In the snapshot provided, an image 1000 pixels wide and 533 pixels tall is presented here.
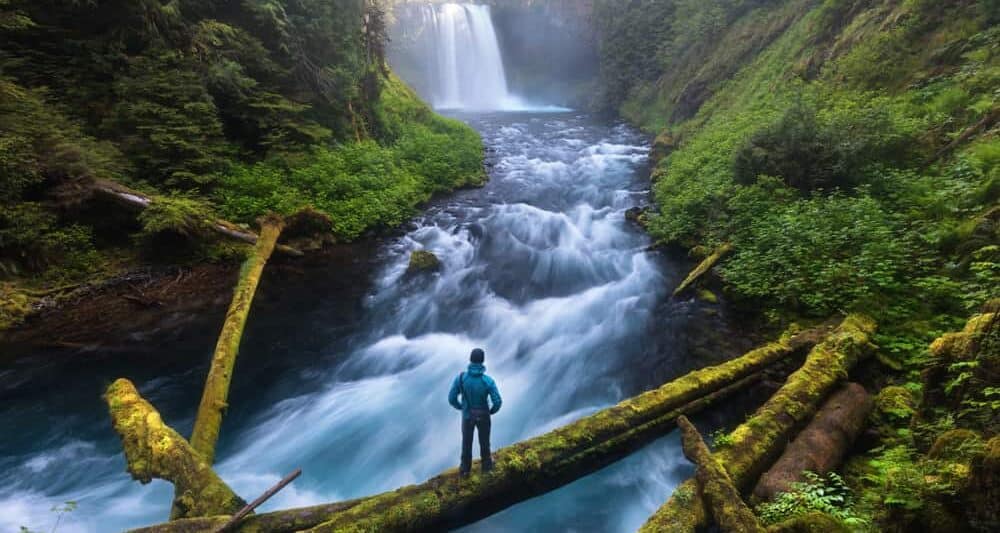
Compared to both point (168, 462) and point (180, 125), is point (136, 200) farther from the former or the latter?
point (168, 462)

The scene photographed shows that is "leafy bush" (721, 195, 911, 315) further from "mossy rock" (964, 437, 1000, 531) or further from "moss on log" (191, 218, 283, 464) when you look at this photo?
"moss on log" (191, 218, 283, 464)

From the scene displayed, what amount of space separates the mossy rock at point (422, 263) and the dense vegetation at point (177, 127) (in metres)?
2.18

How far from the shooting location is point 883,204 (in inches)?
330

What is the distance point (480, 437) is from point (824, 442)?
3.52m

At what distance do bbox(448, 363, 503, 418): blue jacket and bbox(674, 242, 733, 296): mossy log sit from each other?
6433 mm

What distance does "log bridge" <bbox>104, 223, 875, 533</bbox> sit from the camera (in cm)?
412

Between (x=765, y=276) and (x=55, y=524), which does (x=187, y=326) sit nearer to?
(x=55, y=524)

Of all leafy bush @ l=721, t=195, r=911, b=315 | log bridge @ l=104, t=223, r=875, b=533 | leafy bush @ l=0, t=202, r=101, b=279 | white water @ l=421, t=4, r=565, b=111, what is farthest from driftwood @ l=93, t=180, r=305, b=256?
white water @ l=421, t=4, r=565, b=111

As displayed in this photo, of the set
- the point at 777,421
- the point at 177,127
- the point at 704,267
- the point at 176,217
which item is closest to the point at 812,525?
the point at 777,421

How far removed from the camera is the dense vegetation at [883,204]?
13.1ft

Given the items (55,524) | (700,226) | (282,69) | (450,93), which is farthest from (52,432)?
(450,93)

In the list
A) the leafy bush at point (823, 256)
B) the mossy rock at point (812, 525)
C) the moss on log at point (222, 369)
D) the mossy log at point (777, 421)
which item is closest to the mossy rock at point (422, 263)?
the moss on log at point (222, 369)

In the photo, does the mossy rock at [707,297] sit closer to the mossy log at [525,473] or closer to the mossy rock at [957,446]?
the mossy log at [525,473]

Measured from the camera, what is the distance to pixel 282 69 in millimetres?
14562
